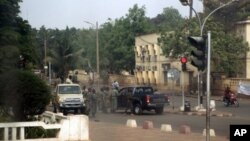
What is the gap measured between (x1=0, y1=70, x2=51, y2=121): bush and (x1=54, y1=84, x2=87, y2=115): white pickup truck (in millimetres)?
14279

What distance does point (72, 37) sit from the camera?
8981 cm

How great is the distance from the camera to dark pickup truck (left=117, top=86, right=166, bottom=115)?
28.0 metres

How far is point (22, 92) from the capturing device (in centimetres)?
1480

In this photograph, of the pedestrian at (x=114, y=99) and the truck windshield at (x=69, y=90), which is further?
the truck windshield at (x=69, y=90)

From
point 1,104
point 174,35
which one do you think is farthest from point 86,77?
point 1,104

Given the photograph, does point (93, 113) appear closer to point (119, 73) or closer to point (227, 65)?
point (227, 65)

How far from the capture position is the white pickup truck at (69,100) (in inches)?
1161

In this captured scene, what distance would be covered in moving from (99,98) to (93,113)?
3357 mm

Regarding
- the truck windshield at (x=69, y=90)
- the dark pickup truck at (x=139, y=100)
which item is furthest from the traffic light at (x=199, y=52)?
the truck windshield at (x=69, y=90)

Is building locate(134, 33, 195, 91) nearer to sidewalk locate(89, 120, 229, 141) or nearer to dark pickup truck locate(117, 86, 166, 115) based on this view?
dark pickup truck locate(117, 86, 166, 115)

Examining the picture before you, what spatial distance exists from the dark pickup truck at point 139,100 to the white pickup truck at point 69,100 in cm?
220

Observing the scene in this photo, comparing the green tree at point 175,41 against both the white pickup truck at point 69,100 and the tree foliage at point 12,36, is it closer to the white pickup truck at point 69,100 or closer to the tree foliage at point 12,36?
the white pickup truck at point 69,100

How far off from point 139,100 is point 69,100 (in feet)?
13.5

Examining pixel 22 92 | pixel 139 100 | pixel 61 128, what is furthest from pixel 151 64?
pixel 61 128
